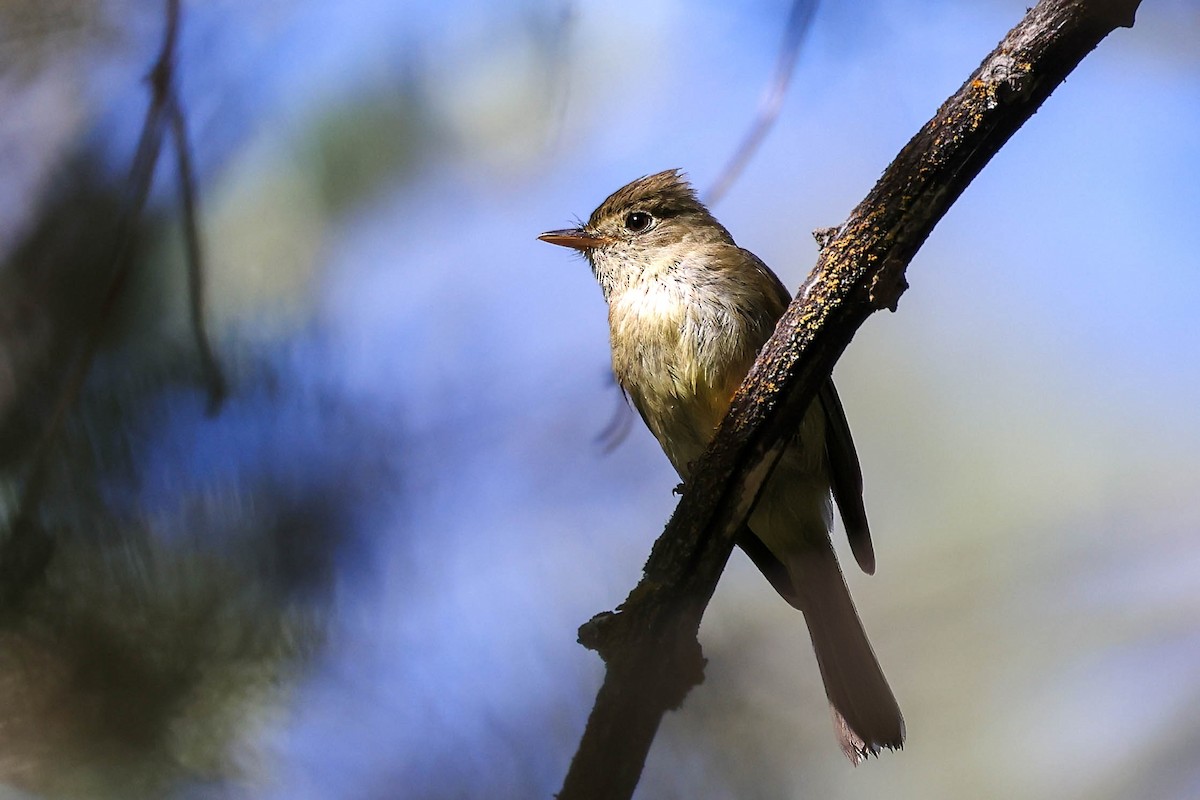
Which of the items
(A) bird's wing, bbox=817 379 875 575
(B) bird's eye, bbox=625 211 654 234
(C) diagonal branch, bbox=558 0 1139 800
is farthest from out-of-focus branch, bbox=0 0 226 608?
(A) bird's wing, bbox=817 379 875 575

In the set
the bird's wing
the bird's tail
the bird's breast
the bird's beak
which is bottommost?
the bird's tail

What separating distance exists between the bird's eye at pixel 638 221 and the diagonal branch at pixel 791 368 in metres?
1.58

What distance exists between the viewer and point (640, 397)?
3107mm

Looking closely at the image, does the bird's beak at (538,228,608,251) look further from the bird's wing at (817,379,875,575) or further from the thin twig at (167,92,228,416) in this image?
the thin twig at (167,92,228,416)

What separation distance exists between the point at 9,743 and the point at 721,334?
198 centimetres

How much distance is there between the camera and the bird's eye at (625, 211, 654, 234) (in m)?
3.60

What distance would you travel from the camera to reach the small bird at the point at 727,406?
9.37 feet

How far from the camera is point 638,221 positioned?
362cm

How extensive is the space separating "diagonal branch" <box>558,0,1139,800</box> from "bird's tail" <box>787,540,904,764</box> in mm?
861

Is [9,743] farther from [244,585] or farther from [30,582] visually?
[244,585]

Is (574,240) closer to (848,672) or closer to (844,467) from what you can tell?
(844,467)

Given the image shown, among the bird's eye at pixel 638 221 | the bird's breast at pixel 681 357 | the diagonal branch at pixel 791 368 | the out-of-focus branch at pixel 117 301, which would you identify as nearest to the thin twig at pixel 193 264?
Answer: the out-of-focus branch at pixel 117 301

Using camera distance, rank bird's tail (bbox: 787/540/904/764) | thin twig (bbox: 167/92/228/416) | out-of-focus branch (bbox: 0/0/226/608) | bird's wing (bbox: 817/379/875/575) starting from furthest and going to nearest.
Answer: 1. bird's wing (bbox: 817/379/875/575)
2. bird's tail (bbox: 787/540/904/764)
3. thin twig (bbox: 167/92/228/416)
4. out-of-focus branch (bbox: 0/0/226/608)

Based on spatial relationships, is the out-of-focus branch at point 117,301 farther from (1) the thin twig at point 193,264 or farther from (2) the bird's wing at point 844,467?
(2) the bird's wing at point 844,467
